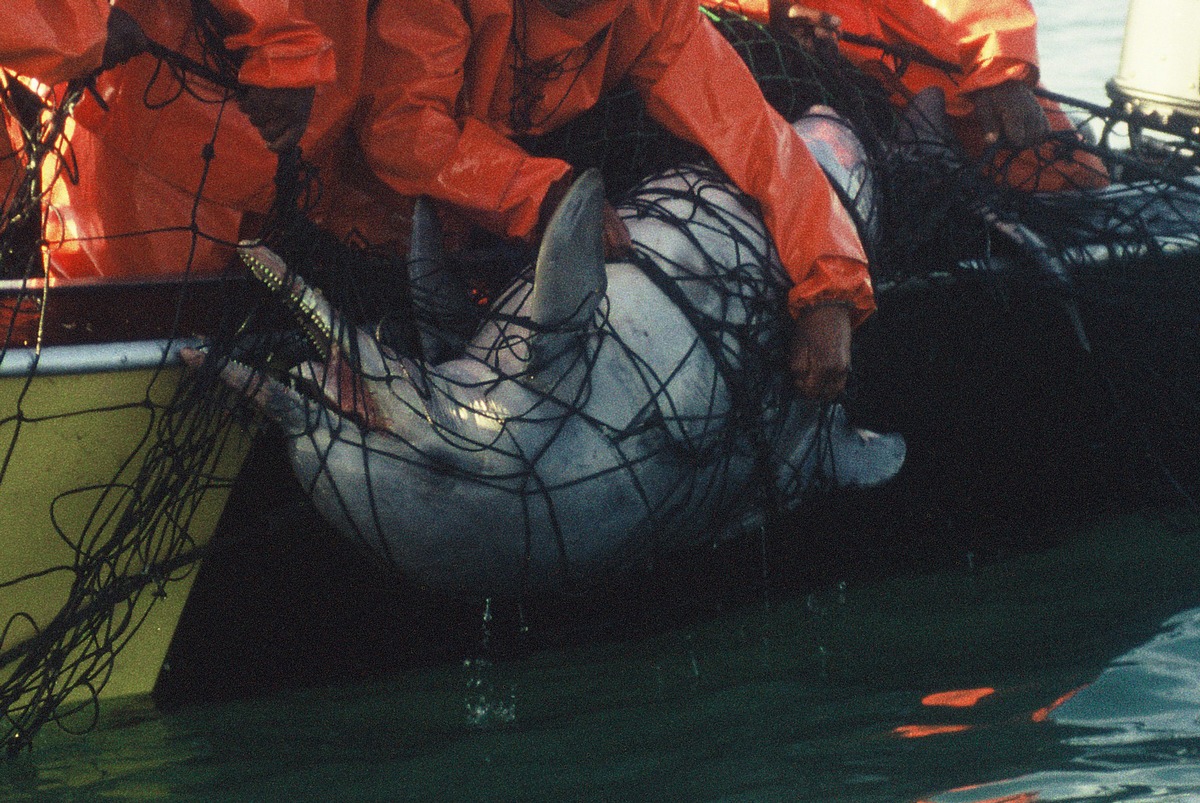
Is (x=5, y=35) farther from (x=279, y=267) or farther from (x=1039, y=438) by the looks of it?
(x=1039, y=438)

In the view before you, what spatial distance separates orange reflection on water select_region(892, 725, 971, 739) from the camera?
4.07m

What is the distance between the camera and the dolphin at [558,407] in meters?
3.85

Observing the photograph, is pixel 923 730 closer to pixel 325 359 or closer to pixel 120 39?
pixel 325 359

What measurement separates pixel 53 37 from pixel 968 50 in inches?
147

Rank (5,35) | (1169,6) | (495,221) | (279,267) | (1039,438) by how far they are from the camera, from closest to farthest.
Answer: (5,35) → (279,267) → (495,221) → (1039,438) → (1169,6)

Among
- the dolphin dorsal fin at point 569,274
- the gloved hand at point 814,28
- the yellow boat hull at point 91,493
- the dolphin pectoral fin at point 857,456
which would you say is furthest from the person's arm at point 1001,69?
the yellow boat hull at point 91,493

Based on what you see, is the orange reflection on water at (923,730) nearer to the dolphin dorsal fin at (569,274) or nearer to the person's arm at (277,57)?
the dolphin dorsal fin at (569,274)

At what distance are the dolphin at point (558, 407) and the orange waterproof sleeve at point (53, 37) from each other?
633 millimetres

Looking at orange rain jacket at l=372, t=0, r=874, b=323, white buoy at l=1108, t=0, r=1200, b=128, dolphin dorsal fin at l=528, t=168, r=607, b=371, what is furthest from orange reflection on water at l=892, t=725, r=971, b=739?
white buoy at l=1108, t=0, r=1200, b=128

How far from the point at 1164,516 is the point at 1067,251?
1373 mm

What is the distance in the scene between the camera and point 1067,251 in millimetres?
5520

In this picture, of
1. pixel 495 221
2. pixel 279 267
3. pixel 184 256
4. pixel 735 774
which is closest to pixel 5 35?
pixel 279 267

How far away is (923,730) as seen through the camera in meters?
4.11

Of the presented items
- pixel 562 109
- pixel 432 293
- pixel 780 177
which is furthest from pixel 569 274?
pixel 562 109
